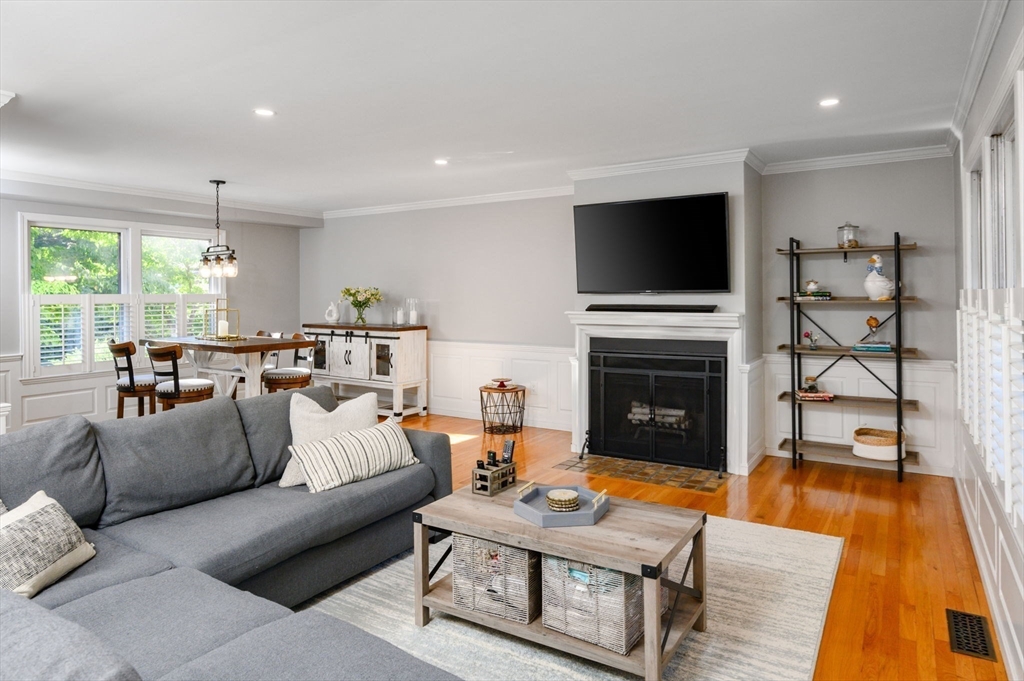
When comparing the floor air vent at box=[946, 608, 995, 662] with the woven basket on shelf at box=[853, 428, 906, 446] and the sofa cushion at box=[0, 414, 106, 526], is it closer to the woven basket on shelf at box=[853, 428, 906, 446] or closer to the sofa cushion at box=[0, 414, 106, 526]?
the woven basket on shelf at box=[853, 428, 906, 446]

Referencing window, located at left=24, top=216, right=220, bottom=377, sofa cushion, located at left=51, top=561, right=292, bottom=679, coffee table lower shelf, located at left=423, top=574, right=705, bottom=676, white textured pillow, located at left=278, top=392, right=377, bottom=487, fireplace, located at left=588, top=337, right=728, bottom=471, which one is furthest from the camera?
window, located at left=24, top=216, right=220, bottom=377

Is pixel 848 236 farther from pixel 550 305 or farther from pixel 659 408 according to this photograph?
pixel 550 305

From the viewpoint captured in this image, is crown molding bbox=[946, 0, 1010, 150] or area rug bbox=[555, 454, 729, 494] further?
area rug bbox=[555, 454, 729, 494]

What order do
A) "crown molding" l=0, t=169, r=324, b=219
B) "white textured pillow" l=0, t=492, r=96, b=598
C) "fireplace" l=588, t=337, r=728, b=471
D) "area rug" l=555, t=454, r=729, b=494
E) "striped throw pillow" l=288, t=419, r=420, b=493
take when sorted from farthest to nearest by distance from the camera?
1. "crown molding" l=0, t=169, r=324, b=219
2. "fireplace" l=588, t=337, r=728, b=471
3. "area rug" l=555, t=454, r=729, b=494
4. "striped throw pillow" l=288, t=419, r=420, b=493
5. "white textured pillow" l=0, t=492, r=96, b=598

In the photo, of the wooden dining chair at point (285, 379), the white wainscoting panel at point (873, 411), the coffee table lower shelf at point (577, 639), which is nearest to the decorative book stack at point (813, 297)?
the white wainscoting panel at point (873, 411)

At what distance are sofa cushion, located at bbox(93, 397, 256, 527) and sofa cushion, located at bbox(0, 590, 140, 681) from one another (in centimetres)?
157

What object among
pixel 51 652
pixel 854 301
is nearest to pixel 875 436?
pixel 854 301

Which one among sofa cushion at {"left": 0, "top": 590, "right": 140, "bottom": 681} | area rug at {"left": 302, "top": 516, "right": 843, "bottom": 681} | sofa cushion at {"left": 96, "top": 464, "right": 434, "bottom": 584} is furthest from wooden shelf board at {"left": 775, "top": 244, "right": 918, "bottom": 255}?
sofa cushion at {"left": 0, "top": 590, "right": 140, "bottom": 681}

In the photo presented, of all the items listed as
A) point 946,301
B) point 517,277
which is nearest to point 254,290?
point 517,277

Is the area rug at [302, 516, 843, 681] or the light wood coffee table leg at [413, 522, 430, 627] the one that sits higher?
the light wood coffee table leg at [413, 522, 430, 627]

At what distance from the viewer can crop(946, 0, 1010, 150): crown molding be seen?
244 centimetres

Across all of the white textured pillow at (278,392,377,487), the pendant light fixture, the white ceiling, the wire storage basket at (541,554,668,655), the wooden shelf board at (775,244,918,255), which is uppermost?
the white ceiling

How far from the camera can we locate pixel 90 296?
252 inches

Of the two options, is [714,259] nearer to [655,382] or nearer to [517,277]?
[655,382]
